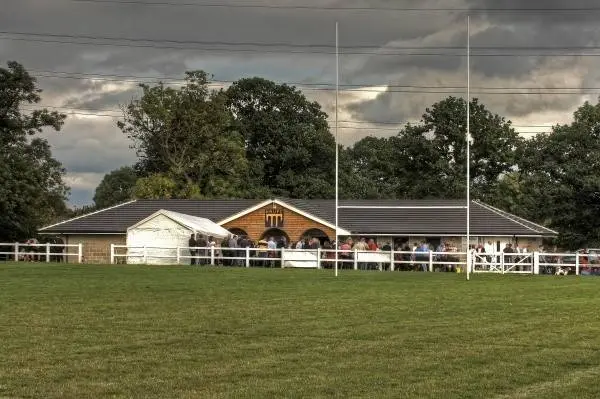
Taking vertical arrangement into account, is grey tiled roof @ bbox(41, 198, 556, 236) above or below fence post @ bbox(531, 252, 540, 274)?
above

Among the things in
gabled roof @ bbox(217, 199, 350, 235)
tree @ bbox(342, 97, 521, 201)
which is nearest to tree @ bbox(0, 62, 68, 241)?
gabled roof @ bbox(217, 199, 350, 235)

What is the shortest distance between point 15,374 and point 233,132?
72302 mm

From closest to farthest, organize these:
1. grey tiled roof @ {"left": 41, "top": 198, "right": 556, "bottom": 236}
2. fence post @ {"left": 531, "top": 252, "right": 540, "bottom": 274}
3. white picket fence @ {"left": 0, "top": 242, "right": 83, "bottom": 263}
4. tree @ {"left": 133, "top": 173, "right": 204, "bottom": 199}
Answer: fence post @ {"left": 531, "top": 252, "right": 540, "bottom": 274}, white picket fence @ {"left": 0, "top": 242, "right": 83, "bottom": 263}, grey tiled roof @ {"left": 41, "top": 198, "right": 556, "bottom": 236}, tree @ {"left": 133, "top": 173, "right": 204, "bottom": 199}

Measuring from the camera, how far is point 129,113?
259 feet

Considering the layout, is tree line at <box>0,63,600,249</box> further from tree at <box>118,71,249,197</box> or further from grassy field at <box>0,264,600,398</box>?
grassy field at <box>0,264,600,398</box>

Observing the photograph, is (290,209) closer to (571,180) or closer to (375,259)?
(375,259)

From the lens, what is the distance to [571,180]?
2613 inches

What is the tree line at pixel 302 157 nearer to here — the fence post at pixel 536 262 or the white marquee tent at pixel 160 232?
the white marquee tent at pixel 160 232

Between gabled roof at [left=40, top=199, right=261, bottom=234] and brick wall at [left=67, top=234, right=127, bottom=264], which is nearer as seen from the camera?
brick wall at [left=67, top=234, right=127, bottom=264]

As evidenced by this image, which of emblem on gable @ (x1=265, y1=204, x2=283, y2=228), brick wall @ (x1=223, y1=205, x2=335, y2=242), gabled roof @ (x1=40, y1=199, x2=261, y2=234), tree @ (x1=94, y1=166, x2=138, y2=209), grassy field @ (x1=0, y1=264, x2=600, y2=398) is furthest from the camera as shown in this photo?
tree @ (x1=94, y1=166, x2=138, y2=209)

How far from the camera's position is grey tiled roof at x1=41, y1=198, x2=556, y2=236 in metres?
57.1

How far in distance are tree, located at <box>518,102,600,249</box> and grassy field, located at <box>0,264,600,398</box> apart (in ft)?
143

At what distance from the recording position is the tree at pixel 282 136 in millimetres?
85688

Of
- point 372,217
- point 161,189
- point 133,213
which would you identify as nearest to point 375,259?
point 372,217
